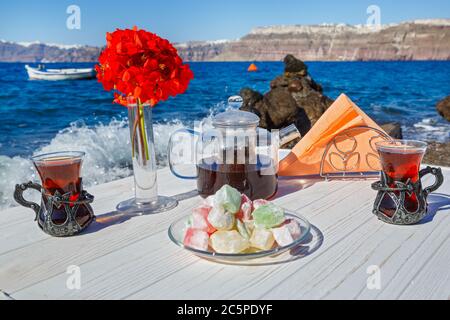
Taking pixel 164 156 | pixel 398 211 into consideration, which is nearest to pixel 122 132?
pixel 164 156

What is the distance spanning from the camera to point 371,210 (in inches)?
36.7

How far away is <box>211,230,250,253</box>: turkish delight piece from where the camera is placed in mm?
658

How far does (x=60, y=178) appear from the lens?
0.80 meters

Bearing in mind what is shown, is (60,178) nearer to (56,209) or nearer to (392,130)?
(56,209)

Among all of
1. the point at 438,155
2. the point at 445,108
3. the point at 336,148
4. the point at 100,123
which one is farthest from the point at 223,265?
the point at 445,108

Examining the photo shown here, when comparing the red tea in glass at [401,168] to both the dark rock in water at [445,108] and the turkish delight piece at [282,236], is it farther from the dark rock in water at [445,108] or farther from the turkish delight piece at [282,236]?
the dark rock in water at [445,108]

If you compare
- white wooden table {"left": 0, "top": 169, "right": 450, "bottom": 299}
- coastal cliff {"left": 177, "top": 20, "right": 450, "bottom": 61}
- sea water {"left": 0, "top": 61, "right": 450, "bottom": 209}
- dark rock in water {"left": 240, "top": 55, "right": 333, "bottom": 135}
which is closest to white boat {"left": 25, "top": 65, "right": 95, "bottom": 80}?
sea water {"left": 0, "top": 61, "right": 450, "bottom": 209}

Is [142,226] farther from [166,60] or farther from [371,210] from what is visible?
[371,210]

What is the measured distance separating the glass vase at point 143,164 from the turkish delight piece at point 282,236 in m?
0.34

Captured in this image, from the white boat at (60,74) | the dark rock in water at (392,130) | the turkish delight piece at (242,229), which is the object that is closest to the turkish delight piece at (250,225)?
the turkish delight piece at (242,229)

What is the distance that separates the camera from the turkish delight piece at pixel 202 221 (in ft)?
2.28

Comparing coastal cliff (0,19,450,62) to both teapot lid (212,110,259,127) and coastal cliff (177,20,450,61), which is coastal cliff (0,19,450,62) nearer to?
coastal cliff (177,20,450,61)

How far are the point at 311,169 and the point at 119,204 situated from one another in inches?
21.6

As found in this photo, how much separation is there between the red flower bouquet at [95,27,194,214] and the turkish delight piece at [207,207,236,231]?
11.5 inches
